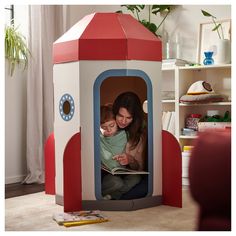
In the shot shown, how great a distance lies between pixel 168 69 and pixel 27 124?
1.48 meters

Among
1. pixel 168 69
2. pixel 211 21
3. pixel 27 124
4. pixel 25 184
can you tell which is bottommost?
pixel 25 184

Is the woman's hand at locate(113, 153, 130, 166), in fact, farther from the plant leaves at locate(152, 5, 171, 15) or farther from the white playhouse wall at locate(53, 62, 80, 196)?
the plant leaves at locate(152, 5, 171, 15)

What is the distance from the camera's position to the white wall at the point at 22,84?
441cm

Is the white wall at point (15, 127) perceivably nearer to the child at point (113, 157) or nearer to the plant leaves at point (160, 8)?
the child at point (113, 157)

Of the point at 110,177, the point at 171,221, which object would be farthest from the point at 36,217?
the point at 171,221

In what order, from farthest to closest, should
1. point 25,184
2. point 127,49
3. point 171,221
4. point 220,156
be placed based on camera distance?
point 25,184 → point 127,49 → point 171,221 → point 220,156

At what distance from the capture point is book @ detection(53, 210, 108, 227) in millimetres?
2795

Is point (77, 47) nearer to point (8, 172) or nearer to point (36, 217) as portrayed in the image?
point (36, 217)

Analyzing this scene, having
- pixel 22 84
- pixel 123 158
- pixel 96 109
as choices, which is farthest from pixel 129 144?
pixel 22 84

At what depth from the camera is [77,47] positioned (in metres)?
3.16

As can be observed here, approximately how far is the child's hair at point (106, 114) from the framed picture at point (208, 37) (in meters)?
1.48

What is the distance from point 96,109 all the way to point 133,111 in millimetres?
385

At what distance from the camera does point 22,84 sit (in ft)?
14.8

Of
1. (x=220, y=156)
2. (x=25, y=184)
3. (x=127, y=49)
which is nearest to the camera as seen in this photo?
(x=220, y=156)
